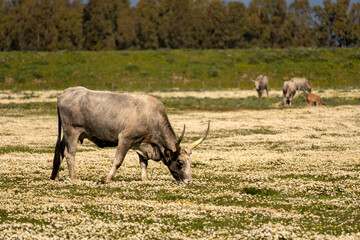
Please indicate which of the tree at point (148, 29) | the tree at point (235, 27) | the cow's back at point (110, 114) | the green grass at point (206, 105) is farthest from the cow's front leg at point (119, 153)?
the tree at point (235, 27)

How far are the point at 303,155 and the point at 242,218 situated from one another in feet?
41.0

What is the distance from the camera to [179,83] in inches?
4008

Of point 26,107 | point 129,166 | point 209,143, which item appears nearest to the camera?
point 129,166

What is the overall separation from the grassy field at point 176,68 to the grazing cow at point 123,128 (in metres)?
74.1

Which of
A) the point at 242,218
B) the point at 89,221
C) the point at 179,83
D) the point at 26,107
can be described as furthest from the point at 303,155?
the point at 179,83

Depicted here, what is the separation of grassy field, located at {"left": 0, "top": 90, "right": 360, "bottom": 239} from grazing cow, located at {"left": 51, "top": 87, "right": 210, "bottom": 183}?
845 mm

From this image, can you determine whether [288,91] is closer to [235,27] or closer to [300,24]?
[235,27]

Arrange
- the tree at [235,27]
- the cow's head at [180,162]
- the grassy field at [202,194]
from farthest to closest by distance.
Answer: the tree at [235,27]
the cow's head at [180,162]
the grassy field at [202,194]

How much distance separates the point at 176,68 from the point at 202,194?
95.8m

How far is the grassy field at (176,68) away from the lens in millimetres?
99125

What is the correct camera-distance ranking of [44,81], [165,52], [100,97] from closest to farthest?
1. [100,97]
2. [44,81]
3. [165,52]

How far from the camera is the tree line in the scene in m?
141

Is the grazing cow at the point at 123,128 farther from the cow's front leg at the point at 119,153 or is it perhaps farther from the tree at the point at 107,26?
the tree at the point at 107,26

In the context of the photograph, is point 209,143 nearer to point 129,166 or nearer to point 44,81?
point 129,166
